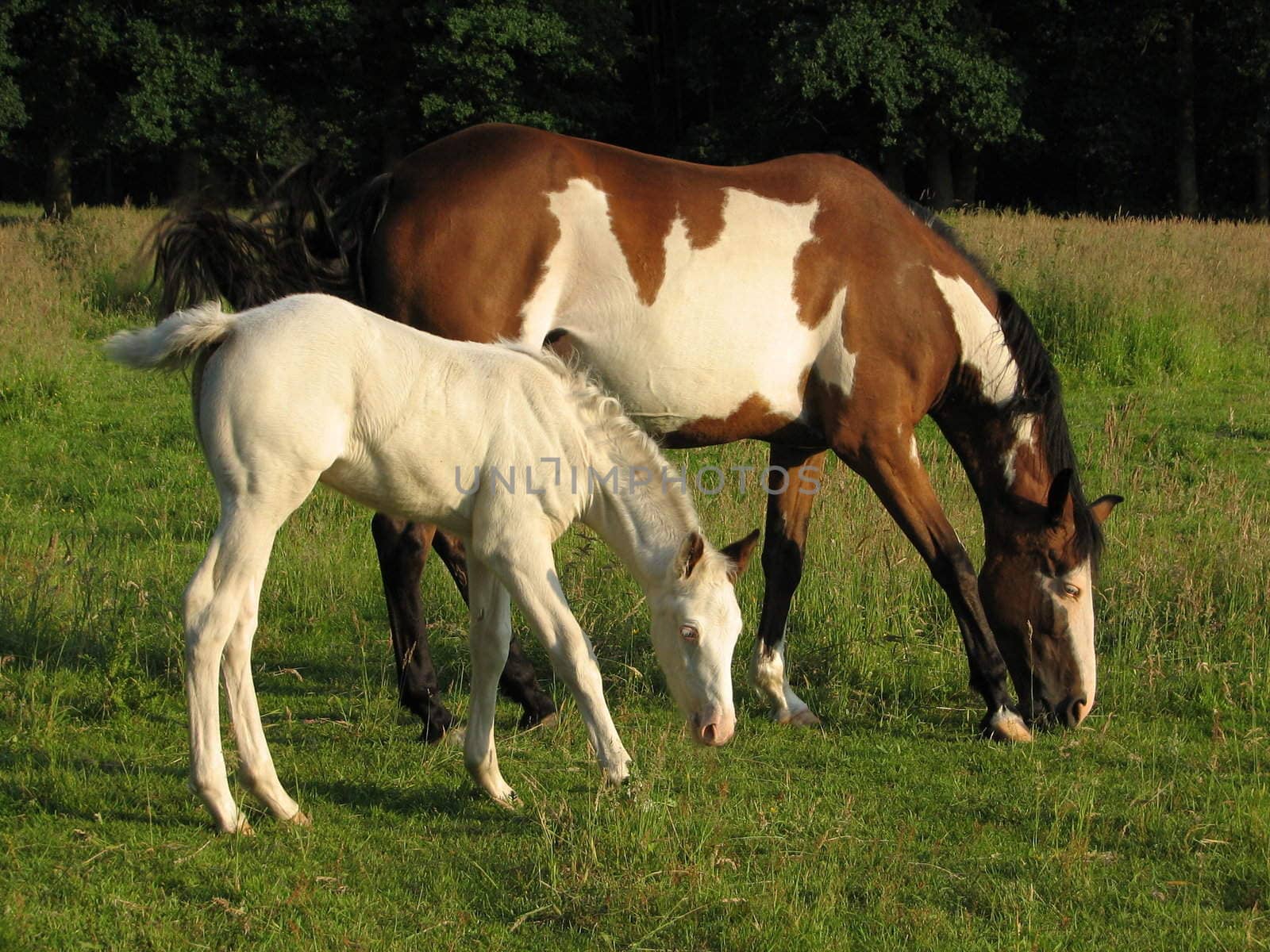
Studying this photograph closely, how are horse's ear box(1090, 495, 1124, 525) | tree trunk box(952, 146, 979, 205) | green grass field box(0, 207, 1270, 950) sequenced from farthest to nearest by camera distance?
1. tree trunk box(952, 146, 979, 205)
2. horse's ear box(1090, 495, 1124, 525)
3. green grass field box(0, 207, 1270, 950)

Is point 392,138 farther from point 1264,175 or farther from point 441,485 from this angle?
point 441,485

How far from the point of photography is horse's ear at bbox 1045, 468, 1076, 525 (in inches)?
200

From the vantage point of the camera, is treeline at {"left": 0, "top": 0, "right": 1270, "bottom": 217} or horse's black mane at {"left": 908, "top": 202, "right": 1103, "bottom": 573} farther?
treeline at {"left": 0, "top": 0, "right": 1270, "bottom": 217}

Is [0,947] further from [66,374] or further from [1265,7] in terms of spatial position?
[1265,7]

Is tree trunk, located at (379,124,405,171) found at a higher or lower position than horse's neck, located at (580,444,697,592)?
lower

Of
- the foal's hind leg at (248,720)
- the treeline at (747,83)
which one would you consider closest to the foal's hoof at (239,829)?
the foal's hind leg at (248,720)

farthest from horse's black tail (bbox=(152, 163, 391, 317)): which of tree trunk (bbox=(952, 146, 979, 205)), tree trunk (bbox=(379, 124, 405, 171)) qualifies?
tree trunk (bbox=(952, 146, 979, 205))

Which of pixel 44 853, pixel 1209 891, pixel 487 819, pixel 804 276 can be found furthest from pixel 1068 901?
Result: pixel 44 853

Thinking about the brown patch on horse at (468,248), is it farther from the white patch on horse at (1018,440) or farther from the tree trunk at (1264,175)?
the tree trunk at (1264,175)

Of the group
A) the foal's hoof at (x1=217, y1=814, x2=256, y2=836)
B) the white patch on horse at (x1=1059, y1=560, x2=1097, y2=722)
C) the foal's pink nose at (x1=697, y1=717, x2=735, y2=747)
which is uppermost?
the foal's pink nose at (x1=697, y1=717, x2=735, y2=747)

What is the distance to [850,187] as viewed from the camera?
541 cm

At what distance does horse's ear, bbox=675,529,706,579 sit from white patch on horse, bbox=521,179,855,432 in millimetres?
1209

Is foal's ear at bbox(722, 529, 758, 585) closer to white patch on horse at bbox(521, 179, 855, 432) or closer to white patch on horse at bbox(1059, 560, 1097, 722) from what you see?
white patch on horse at bbox(521, 179, 855, 432)

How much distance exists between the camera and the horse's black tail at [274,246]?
4.72 metres
